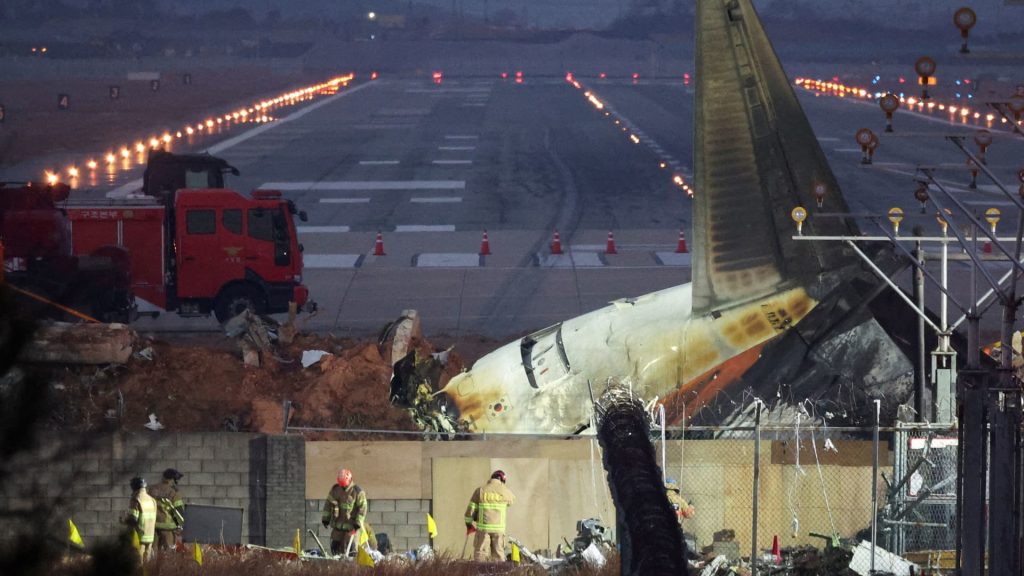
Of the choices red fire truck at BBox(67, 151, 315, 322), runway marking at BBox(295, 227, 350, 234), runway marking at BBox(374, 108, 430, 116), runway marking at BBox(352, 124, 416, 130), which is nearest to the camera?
red fire truck at BBox(67, 151, 315, 322)

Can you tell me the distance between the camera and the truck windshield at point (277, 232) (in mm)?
32688

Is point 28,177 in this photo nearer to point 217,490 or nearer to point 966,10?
point 217,490

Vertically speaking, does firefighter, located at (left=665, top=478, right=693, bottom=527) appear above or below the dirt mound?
below

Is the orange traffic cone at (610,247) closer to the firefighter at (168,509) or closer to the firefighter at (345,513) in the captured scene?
the firefighter at (168,509)

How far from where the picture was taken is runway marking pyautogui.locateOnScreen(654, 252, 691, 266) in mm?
41950

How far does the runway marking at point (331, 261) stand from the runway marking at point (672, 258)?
27.2 feet

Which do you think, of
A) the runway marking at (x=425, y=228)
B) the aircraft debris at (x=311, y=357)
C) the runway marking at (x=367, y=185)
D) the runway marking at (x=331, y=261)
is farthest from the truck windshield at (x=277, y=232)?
the runway marking at (x=367, y=185)

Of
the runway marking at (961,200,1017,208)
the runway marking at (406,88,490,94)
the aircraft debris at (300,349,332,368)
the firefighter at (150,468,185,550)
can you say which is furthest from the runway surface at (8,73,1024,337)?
the runway marking at (406,88,490,94)

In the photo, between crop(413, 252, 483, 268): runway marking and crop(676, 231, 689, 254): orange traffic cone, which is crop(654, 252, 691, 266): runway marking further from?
crop(413, 252, 483, 268): runway marking

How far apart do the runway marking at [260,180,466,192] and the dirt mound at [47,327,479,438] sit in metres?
31.7

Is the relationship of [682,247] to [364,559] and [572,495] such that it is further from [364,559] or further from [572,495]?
[364,559]

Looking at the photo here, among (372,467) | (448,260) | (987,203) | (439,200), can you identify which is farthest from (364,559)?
(987,203)

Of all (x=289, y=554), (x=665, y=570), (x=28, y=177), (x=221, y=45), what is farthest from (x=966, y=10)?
(x=221, y=45)

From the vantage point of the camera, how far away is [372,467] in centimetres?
2052
